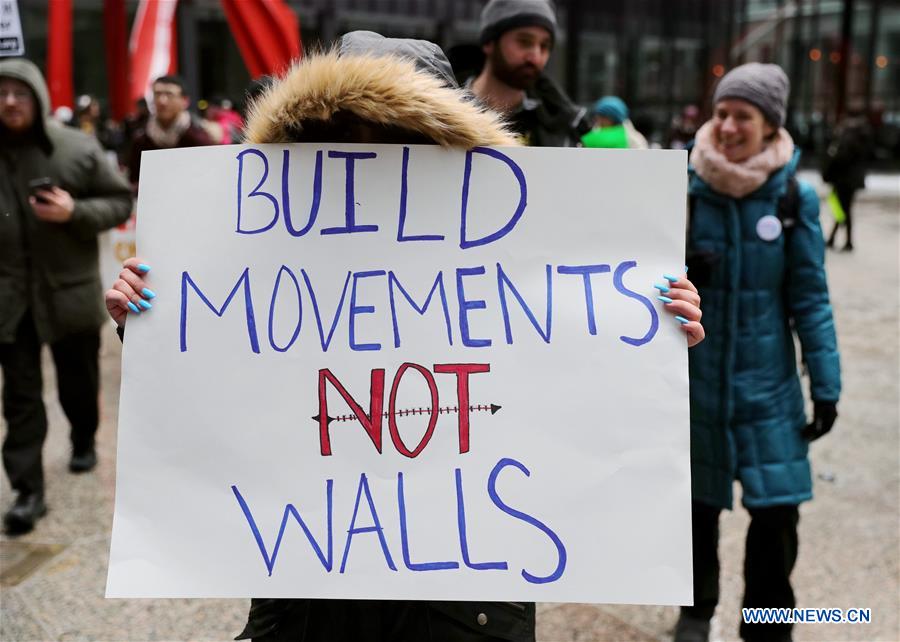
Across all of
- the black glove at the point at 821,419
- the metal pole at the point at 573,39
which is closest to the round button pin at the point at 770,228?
the black glove at the point at 821,419

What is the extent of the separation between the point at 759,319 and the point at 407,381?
154 cm

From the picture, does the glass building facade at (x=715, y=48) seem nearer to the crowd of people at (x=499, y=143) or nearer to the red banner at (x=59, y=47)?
the red banner at (x=59, y=47)

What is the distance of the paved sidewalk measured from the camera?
3.04 meters

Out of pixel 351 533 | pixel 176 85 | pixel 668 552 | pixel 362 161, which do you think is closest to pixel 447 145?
pixel 362 161

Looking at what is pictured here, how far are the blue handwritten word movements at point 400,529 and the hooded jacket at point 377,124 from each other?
0.11 metres

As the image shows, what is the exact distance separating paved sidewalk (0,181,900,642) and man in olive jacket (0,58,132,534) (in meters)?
0.30

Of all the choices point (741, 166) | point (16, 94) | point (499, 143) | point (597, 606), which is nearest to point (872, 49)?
point (741, 166)

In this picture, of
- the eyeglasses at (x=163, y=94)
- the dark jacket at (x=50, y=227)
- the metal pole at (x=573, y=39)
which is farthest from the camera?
the metal pole at (x=573, y=39)

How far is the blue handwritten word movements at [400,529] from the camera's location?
1.57m

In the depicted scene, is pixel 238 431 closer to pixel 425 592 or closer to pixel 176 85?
pixel 425 592

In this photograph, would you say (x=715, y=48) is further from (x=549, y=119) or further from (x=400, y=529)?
(x=400, y=529)

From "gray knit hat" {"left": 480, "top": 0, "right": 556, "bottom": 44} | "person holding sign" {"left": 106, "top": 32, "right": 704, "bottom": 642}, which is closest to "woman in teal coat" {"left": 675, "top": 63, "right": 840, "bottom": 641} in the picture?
"gray knit hat" {"left": 480, "top": 0, "right": 556, "bottom": 44}

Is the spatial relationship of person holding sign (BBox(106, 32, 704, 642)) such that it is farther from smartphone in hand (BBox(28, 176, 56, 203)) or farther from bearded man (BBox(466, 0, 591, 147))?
smartphone in hand (BBox(28, 176, 56, 203))

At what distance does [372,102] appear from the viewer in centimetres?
147
